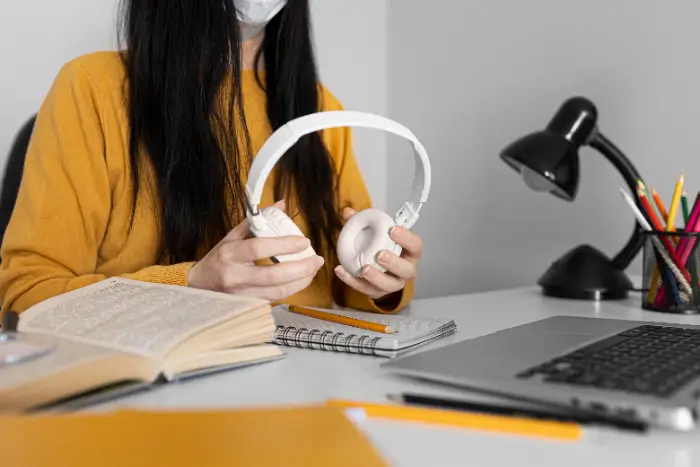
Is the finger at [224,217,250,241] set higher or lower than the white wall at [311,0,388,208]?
lower

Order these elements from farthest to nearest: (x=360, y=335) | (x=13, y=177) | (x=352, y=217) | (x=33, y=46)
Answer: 1. (x=33, y=46)
2. (x=13, y=177)
3. (x=352, y=217)
4. (x=360, y=335)

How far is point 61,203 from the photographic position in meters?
0.91

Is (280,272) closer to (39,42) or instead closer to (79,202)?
(79,202)

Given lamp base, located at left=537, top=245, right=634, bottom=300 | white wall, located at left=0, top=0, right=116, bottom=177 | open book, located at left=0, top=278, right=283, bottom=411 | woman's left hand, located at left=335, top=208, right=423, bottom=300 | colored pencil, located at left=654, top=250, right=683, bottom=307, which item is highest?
white wall, located at left=0, top=0, right=116, bottom=177

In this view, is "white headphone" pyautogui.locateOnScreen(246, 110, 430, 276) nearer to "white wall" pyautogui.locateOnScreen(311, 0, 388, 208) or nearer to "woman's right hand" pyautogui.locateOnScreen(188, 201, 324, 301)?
"woman's right hand" pyautogui.locateOnScreen(188, 201, 324, 301)

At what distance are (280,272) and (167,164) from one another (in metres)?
0.35

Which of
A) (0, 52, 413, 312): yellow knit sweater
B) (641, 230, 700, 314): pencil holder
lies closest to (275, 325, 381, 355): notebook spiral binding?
(0, 52, 413, 312): yellow knit sweater

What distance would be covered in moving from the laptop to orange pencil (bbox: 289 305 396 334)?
0.33ft

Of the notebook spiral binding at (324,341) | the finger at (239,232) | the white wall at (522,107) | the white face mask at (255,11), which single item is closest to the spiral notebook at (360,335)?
the notebook spiral binding at (324,341)

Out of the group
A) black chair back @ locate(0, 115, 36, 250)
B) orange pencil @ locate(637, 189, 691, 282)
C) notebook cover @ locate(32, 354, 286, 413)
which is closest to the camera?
notebook cover @ locate(32, 354, 286, 413)

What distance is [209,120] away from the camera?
1023mm

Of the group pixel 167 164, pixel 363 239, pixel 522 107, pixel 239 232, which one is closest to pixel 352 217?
pixel 363 239

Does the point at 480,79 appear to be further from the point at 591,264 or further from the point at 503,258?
the point at 591,264

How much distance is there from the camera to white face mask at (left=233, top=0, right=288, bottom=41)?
1004mm
